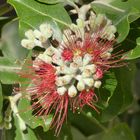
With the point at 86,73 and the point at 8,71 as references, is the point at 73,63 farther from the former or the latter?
the point at 8,71

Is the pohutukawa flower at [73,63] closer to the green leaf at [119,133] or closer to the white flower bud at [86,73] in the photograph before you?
the white flower bud at [86,73]

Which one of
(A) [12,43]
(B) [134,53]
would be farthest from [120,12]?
(A) [12,43]

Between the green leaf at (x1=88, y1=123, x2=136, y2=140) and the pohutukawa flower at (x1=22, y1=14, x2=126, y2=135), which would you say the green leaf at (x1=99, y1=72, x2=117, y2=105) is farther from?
the green leaf at (x1=88, y1=123, x2=136, y2=140)

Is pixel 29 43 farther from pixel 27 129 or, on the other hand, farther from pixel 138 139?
pixel 138 139

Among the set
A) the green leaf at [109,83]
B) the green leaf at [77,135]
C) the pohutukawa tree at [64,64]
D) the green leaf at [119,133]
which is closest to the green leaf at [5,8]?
the pohutukawa tree at [64,64]

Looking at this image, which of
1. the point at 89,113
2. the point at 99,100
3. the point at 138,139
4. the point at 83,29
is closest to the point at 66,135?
the point at 89,113

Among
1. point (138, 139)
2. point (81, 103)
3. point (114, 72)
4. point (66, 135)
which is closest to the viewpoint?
point (81, 103)
